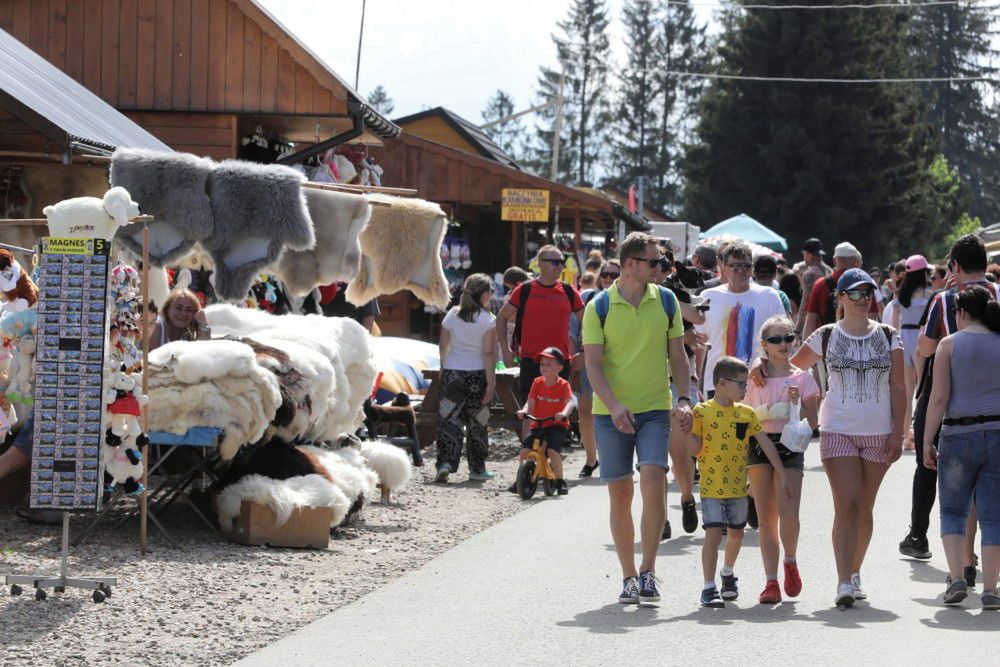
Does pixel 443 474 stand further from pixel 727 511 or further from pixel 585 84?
pixel 585 84

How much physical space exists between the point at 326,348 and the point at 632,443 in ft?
11.4

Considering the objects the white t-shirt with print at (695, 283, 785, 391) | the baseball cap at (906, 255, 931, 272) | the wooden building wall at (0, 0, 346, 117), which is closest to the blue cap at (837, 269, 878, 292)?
the white t-shirt with print at (695, 283, 785, 391)

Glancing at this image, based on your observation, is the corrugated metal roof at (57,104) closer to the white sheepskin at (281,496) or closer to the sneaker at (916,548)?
the white sheepskin at (281,496)

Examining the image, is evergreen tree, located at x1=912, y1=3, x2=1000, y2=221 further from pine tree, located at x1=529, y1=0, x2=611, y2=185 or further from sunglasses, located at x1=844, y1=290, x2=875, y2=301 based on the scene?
sunglasses, located at x1=844, y1=290, x2=875, y2=301

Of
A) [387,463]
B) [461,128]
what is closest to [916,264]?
[387,463]

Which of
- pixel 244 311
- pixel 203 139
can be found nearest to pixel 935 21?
pixel 203 139

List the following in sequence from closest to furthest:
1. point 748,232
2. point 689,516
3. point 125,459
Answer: point 125,459 → point 689,516 → point 748,232

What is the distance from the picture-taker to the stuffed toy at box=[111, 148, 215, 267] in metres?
10.6

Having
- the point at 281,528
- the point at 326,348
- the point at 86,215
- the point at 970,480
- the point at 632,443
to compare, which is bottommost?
the point at 281,528

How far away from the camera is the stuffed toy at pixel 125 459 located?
8969mm

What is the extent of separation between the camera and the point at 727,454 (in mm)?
8430

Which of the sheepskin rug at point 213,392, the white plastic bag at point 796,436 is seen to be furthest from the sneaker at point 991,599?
the sheepskin rug at point 213,392

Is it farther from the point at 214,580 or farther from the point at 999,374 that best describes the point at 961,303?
the point at 214,580

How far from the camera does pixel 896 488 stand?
13.4m
